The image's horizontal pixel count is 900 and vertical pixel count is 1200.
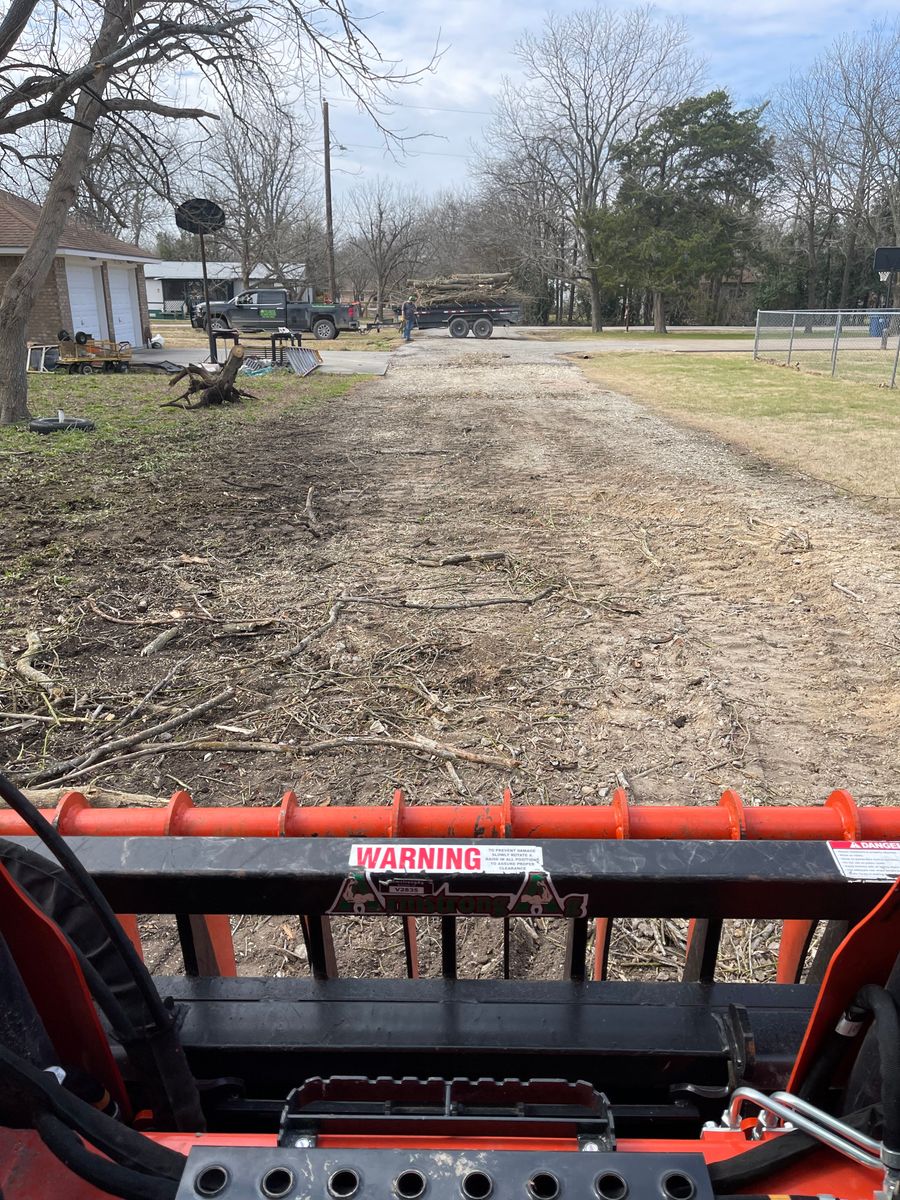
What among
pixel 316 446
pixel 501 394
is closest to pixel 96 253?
pixel 501 394

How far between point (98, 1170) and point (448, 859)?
709 millimetres

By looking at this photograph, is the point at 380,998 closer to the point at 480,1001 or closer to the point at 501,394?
the point at 480,1001

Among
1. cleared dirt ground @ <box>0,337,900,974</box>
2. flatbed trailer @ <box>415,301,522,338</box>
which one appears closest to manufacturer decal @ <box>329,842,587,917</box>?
cleared dirt ground @ <box>0,337,900,974</box>

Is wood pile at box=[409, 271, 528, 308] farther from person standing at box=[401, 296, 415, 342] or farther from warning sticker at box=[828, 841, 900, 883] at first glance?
warning sticker at box=[828, 841, 900, 883]

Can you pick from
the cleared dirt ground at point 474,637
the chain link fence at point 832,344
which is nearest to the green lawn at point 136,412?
the cleared dirt ground at point 474,637

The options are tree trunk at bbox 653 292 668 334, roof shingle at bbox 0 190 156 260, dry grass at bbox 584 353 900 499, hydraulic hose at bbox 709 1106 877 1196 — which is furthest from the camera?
tree trunk at bbox 653 292 668 334

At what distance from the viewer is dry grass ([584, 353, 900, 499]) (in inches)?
425

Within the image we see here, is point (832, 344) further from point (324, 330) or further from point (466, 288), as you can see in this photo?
point (324, 330)

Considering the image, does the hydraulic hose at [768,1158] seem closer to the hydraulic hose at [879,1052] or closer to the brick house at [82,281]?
the hydraulic hose at [879,1052]

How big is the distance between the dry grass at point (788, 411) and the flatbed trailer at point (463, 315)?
1510 centimetres

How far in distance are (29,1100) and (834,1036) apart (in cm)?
118

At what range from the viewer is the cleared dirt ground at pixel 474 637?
12.8 ft

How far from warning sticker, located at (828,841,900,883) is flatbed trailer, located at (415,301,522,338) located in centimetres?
4156

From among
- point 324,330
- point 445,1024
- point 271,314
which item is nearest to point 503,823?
point 445,1024
